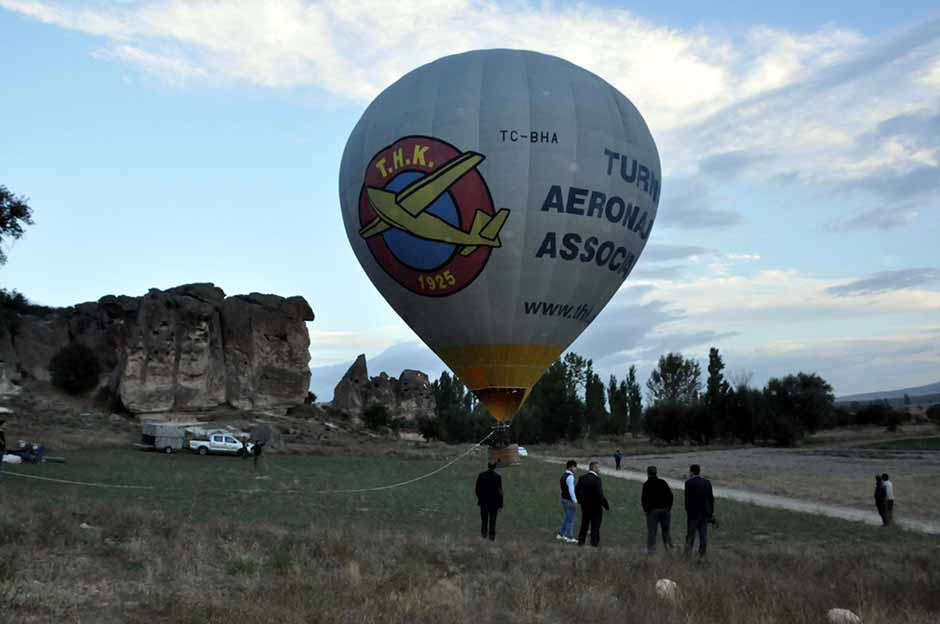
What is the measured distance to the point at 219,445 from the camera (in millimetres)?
40938

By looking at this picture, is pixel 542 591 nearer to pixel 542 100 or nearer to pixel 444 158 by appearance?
pixel 444 158

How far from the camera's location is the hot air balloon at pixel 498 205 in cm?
2550

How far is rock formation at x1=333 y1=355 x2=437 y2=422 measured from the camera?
9575 cm

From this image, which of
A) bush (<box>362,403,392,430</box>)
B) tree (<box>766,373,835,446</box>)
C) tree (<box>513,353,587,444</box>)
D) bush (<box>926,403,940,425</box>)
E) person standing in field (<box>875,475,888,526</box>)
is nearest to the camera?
person standing in field (<box>875,475,888,526</box>)

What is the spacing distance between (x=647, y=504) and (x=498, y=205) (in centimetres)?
1337

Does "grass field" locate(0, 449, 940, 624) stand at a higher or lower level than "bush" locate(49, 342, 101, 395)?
lower

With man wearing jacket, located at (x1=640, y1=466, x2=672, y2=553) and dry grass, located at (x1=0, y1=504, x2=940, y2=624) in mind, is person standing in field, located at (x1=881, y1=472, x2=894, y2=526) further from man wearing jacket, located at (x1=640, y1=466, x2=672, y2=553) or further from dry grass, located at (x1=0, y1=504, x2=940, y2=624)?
man wearing jacket, located at (x1=640, y1=466, x2=672, y2=553)

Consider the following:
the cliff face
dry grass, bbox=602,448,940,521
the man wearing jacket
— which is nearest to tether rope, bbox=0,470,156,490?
the man wearing jacket

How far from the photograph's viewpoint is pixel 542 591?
10.1 metres

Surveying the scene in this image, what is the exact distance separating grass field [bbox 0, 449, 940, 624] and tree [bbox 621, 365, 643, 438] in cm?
11647

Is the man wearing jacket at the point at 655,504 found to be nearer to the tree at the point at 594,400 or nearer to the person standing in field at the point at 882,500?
the person standing in field at the point at 882,500

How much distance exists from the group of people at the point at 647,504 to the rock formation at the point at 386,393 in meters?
76.2

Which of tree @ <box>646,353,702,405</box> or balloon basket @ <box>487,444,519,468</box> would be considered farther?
tree @ <box>646,353,702,405</box>

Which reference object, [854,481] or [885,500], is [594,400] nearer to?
[854,481]
